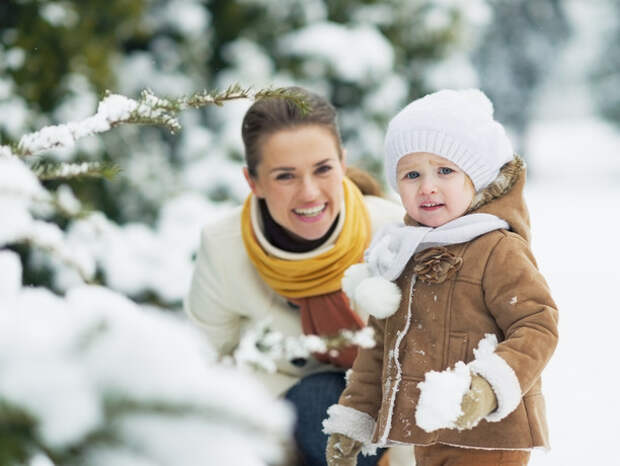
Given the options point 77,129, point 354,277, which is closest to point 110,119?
point 77,129

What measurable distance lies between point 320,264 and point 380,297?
1.83ft

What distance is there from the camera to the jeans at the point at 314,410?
2.03 meters

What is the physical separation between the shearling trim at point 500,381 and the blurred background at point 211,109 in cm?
112

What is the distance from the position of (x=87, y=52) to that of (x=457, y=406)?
3.01 metres

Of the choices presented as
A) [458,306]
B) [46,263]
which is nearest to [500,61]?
[46,263]

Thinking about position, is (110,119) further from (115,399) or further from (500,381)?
(500,381)

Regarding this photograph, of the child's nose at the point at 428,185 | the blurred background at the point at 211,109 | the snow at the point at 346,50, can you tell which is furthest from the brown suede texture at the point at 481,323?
the snow at the point at 346,50

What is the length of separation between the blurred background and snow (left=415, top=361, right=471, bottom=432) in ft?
3.96

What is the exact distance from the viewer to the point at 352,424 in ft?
4.88

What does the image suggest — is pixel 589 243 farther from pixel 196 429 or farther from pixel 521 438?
pixel 196 429

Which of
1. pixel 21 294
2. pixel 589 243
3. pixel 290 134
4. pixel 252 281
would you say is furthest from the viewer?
pixel 589 243

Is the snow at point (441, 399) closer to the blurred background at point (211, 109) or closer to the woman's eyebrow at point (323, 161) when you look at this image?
the woman's eyebrow at point (323, 161)

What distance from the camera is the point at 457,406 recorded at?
1.16 metres

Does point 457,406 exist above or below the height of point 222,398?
above
